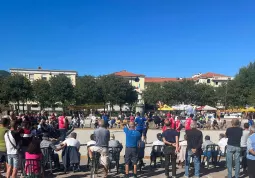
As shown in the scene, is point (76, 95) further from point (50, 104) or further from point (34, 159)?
point (34, 159)

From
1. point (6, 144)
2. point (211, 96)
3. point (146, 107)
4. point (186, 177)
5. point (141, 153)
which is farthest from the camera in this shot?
point (146, 107)

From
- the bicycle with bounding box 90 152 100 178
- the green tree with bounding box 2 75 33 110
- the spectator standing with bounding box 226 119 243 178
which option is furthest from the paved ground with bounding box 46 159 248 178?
the green tree with bounding box 2 75 33 110

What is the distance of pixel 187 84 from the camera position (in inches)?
2534

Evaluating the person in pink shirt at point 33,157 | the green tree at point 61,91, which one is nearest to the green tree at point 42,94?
the green tree at point 61,91

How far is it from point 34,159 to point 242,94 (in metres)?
52.8

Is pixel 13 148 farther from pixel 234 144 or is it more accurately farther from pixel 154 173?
pixel 234 144

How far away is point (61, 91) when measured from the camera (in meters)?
51.2

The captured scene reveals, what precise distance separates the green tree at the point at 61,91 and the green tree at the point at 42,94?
2.68ft

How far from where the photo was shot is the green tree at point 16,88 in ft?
152

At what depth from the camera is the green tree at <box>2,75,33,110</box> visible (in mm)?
46250

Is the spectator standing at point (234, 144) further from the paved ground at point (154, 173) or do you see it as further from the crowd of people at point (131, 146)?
the paved ground at point (154, 173)

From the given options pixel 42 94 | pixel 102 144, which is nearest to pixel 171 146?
pixel 102 144

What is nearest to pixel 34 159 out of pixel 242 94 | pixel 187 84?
pixel 242 94

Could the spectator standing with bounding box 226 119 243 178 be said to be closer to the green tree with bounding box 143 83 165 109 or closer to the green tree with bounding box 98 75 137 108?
the green tree with bounding box 98 75 137 108
